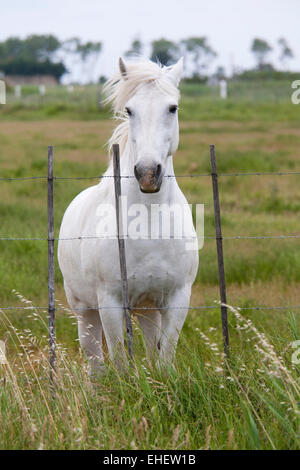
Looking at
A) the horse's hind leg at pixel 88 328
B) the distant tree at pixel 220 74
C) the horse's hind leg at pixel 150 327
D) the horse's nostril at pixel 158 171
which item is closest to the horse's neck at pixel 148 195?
the horse's nostril at pixel 158 171

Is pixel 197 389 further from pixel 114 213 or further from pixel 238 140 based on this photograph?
pixel 238 140

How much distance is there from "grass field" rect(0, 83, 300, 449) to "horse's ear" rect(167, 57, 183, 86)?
1714 millimetres

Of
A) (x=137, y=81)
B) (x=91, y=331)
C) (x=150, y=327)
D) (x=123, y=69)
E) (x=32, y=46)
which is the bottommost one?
(x=91, y=331)

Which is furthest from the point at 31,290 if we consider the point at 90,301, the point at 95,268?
the point at 95,268

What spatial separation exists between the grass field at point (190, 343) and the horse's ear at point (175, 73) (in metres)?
1.71

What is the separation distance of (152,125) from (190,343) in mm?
2619

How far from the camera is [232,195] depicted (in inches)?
539

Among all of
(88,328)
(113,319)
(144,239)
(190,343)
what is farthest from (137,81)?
(190,343)

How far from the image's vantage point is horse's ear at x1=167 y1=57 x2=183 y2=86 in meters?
4.59

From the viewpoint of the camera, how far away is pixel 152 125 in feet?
14.0

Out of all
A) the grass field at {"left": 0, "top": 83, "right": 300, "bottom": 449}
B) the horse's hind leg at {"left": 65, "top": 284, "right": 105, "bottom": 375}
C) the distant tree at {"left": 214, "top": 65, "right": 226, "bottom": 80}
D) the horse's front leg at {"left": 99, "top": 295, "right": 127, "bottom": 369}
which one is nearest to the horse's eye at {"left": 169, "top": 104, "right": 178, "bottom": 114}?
the horse's front leg at {"left": 99, "top": 295, "right": 127, "bottom": 369}

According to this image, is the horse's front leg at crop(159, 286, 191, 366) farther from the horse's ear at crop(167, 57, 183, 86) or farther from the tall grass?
the horse's ear at crop(167, 57, 183, 86)

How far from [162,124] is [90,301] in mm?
1664

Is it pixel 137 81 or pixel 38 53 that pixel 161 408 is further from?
pixel 38 53
